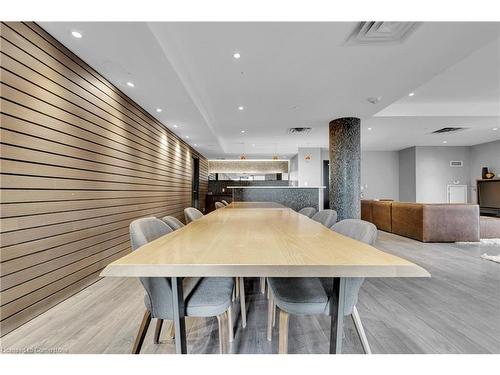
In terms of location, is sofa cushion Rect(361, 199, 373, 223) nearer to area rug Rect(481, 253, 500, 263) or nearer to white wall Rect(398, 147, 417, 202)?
area rug Rect(481, 253, 500, 263)

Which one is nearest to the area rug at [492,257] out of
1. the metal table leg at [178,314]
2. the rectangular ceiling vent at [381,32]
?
the rectangular ceiling vent at [381,32]

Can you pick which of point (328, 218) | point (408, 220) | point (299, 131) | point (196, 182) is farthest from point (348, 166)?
point (196, 182)

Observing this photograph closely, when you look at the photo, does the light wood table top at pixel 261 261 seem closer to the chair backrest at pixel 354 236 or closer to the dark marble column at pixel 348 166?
the chair backrest at pixel 354 236

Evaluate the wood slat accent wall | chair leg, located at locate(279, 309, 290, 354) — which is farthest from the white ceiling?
chair leg, located at locate(279, 309, 290, 354)

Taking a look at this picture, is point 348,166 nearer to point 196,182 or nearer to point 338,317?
point 338,317

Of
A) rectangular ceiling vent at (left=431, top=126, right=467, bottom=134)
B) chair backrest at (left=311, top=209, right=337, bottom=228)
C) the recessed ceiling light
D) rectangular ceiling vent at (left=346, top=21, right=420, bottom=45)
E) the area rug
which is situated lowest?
the area rug

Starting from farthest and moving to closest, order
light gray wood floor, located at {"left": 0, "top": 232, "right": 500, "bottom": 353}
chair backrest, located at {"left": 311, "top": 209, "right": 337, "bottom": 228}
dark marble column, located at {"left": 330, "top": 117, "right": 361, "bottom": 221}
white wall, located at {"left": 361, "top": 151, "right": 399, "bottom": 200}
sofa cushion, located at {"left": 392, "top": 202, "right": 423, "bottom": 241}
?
white wall, located at {"left": 361, "top": 151, "right": 399, "bottom": 200} → dark marble column, located at {"left": 330, "top": 117, "right": 361, "bottom": 221} → sofa cushion, located at {"left": 392, "top": 202, "right": 423, "bottom": 241} → chair backrest, located at {"left": 311, "top": 209, "right": 337, "bottom": 228} → light gray wood floor, located at {"left": 0, "top": 232, "right": 500, "bottom": 353}

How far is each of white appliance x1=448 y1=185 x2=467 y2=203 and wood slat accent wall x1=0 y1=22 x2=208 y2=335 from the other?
1118cm

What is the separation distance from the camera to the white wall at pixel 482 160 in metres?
8.49

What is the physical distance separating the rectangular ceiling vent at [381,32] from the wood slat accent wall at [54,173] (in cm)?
306

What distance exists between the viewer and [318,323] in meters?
1.99

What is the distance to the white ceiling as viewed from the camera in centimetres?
254
